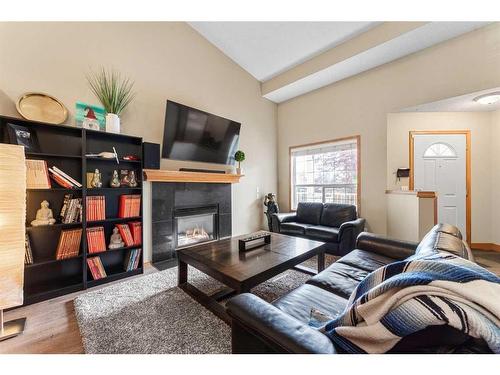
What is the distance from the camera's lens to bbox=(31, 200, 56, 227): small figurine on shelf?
1.94m

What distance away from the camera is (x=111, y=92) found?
2373 mm

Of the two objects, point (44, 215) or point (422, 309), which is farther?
point (44, 215)

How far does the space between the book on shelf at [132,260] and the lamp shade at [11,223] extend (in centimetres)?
94

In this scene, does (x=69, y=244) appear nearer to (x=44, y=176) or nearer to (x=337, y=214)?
(x=44, y=176)

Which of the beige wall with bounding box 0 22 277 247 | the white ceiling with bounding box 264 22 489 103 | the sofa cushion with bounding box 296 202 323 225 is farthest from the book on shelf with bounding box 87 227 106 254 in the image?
the white ceiling with bounding box 264 22 489 103

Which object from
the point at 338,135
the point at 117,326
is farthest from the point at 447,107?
the point at 117,326

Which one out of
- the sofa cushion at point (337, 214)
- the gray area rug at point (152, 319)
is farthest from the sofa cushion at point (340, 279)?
the sofa cushion at point (337, 214)

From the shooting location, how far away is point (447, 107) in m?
3.09

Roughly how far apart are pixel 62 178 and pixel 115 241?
0.85 meters

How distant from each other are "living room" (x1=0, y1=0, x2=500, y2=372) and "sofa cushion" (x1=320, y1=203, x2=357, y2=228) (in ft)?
0.10

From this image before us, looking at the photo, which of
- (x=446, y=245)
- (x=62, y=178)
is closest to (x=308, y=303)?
(x=446, y=245)

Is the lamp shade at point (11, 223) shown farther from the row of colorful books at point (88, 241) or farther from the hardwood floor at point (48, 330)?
the row of colorful books at point (88, 241)

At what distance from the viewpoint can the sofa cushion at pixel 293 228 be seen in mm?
3371

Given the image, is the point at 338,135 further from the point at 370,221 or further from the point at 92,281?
the point at 92,281
